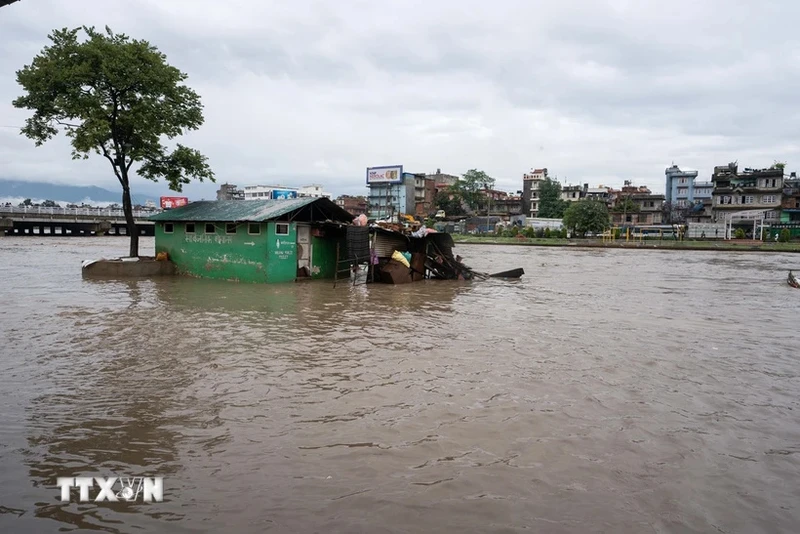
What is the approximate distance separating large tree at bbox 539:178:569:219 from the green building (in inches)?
2700

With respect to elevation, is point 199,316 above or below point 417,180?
below

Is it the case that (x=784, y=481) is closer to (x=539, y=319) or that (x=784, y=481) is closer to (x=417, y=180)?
(x=539, y=319)

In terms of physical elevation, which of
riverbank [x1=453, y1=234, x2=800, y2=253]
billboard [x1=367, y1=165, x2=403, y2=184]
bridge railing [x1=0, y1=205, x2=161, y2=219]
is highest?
billboard [x1=367, y1=165, x2=403, y2=184]

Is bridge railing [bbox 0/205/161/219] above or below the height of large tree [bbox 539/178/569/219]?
below

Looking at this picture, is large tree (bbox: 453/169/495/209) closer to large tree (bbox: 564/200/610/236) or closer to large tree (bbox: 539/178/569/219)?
large tree (bbox: 539/178/569/219)

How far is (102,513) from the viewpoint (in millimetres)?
3820

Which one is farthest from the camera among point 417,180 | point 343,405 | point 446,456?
point 417,180

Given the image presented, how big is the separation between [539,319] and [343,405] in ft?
24.6

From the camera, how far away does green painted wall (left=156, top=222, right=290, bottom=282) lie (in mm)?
18547

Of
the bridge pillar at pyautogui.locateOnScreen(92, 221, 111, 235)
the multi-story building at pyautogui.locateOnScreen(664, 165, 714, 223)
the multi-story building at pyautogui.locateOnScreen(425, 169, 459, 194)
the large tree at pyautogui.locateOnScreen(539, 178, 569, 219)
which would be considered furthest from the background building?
the bridge pillar at pyautogui.locateOnScreen(92, 221, 111, 235)

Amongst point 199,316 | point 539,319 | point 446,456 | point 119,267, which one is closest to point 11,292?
point 119,267

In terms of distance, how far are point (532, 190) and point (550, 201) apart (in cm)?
670

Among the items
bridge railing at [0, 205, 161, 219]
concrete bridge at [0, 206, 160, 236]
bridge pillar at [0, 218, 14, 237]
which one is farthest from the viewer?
concrete bridge at [0, 206, 160, 236]

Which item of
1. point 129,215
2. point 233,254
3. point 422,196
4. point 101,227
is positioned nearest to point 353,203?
point 422,196
